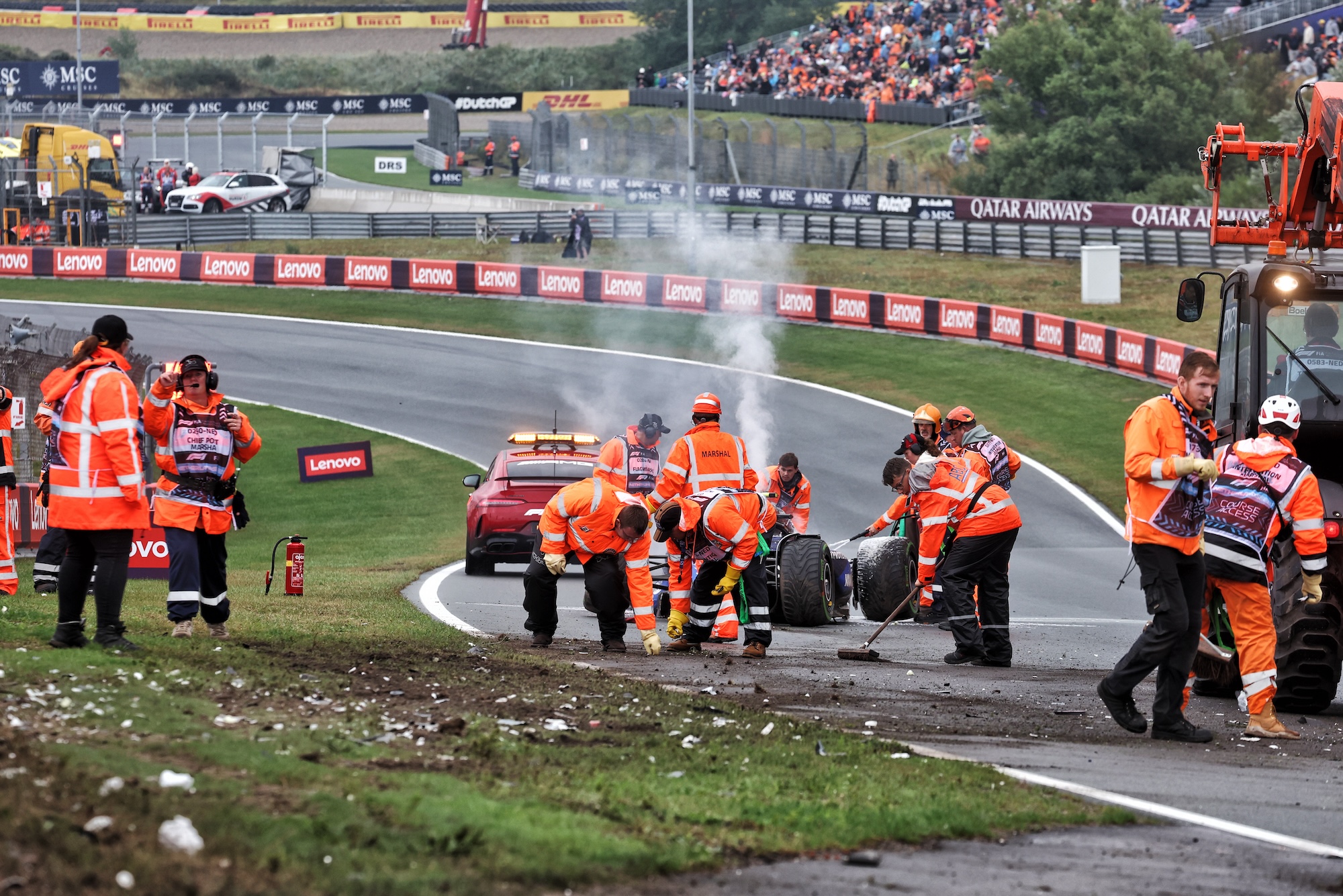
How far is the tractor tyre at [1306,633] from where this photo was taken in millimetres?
10320

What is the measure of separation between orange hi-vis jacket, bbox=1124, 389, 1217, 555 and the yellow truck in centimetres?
5016

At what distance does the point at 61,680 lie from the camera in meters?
7.79

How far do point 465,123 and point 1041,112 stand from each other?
3259 cm

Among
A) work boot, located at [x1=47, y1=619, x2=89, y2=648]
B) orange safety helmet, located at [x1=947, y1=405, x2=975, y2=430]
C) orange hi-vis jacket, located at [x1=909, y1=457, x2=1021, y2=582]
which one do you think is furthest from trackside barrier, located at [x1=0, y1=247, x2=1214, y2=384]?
work boot, located at [x1=47, y1=619, x2=89, y2=648]

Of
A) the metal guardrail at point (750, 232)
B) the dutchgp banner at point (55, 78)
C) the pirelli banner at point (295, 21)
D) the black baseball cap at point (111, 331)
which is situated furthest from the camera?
the pirelli banner at point (295, 21)

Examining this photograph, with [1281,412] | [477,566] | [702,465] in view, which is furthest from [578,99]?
[1281,412]

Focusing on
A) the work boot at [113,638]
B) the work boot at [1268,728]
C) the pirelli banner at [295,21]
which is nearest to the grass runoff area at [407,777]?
the work boot at [113,638]

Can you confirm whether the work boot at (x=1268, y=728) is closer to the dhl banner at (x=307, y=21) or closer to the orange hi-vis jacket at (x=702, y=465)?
the orange hi-vis jacket at (x=702, y=465)

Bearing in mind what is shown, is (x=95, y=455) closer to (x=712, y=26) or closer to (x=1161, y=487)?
(x=1161, y=487)

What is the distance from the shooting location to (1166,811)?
7.25 meters

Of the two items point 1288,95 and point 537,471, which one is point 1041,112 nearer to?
point 1288,95

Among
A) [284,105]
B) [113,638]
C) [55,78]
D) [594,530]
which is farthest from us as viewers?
[284,105]

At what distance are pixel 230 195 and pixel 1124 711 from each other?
52.9 m

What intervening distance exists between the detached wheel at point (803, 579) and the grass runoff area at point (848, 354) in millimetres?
11394
